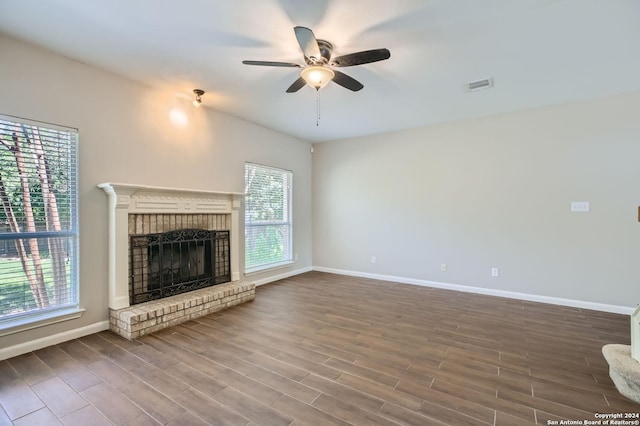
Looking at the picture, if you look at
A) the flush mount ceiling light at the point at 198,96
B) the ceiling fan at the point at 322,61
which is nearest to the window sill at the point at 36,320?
the flush mount ceiling light at the point at 198,96

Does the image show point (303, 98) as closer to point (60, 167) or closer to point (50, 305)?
point (60, 167)

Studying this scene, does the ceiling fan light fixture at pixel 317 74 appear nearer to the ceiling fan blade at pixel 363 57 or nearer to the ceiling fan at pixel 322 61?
the ceiling fan at pixel 322 61

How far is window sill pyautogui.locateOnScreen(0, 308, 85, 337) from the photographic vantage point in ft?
8.25

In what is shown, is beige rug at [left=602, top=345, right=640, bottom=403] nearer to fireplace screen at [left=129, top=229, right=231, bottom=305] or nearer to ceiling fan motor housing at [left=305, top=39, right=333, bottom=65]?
ceiling fan motor housing at [left=305, top=39, right=333, bottom=65]

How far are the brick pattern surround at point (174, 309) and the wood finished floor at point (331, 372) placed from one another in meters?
0.12

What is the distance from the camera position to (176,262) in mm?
3682

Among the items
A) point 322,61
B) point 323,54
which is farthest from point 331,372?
point 323,54

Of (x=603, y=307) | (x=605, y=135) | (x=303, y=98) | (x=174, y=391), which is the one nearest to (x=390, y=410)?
(x=174, y=391)

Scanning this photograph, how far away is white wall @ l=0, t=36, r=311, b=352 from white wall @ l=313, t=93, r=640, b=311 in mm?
2634

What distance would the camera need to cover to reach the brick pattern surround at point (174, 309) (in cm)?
294

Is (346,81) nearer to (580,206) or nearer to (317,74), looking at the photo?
(317,74)

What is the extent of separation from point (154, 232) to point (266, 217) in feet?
6.66

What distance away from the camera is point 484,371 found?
7.61ft

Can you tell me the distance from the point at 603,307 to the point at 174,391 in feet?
16.0
